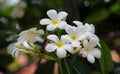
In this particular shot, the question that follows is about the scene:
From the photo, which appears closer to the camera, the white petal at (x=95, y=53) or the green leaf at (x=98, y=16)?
the white petal at (x=95, y=53)

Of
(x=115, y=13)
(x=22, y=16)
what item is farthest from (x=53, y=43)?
(x=22, y=16)

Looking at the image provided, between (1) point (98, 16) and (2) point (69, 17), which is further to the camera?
(1) point (98, 16)

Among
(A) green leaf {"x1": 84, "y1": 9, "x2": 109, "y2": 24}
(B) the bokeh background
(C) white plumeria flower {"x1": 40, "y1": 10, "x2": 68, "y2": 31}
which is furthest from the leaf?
(C) white plumeria flower {"x1": 40, "y1": 10, "x2": 68, "y2": 31}

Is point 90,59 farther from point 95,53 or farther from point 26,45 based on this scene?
point 26,45

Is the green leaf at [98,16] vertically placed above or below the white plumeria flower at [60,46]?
below

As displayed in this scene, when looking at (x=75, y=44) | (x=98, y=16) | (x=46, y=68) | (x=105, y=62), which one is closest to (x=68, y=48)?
(x=75, y=44)

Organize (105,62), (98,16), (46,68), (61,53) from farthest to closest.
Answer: (98,16) → (46,68) → (105,62) → (61,53)

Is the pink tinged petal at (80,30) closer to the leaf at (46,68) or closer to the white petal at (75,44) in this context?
the white petal at (75,44)

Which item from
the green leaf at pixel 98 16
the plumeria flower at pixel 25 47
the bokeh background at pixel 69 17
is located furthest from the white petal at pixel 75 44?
the green leaf at pixel 98 16

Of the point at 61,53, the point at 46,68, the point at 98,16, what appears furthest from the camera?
the point at 98,16
